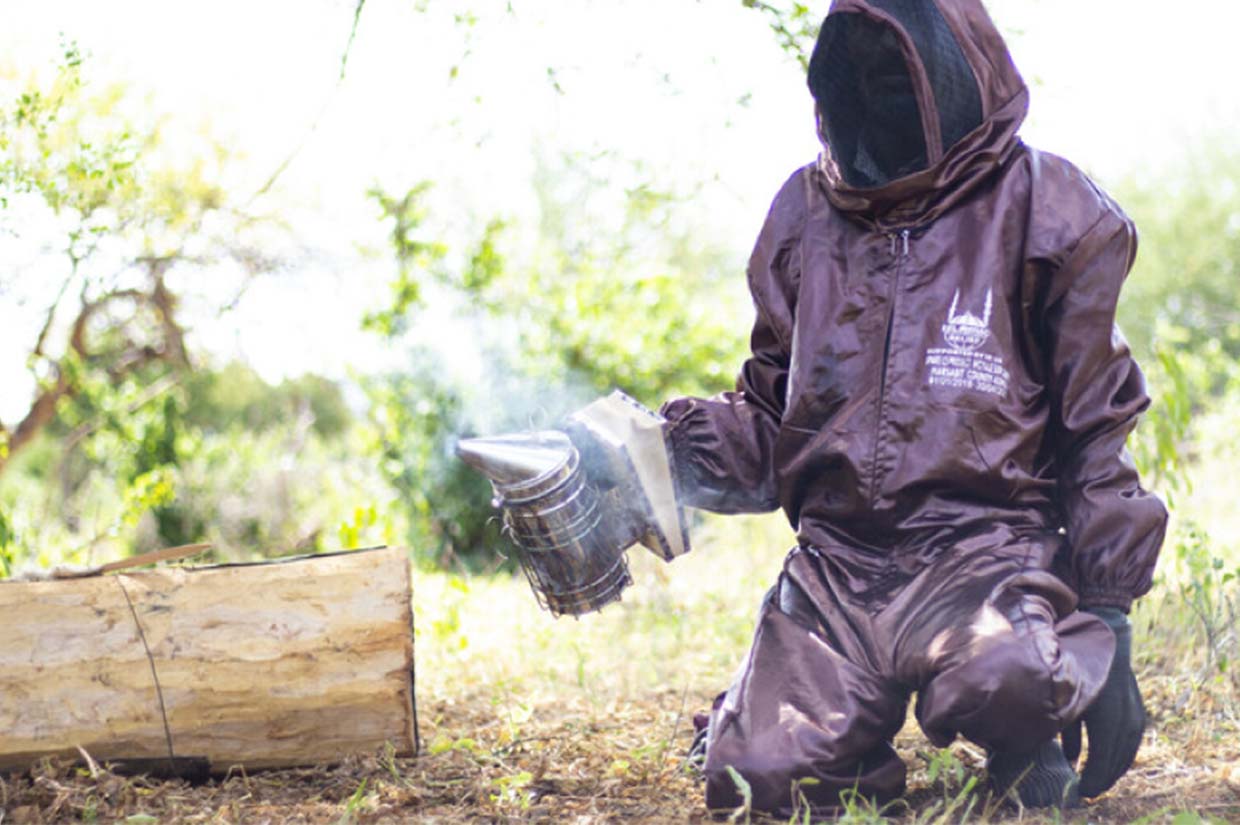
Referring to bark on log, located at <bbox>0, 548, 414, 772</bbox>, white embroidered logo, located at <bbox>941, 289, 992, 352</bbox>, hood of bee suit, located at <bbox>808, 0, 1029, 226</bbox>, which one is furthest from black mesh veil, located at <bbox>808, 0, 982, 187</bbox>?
bark on log, located at <bbox>0, 548, 414, 772</bbox>

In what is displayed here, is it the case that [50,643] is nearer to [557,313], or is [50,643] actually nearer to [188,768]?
[188,768]

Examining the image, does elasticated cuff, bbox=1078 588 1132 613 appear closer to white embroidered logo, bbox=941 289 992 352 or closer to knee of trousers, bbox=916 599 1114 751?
knee of trousers, bbox=916 599 1114 751

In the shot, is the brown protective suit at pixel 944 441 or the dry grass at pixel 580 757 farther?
the dry grass at pixel 580 757

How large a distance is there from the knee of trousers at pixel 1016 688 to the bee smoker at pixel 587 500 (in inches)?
28.0

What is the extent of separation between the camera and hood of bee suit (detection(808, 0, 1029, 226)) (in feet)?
8.91

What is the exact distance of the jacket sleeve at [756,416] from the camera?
299cm

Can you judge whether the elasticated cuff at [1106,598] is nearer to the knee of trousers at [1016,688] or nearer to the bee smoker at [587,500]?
the knee of trousers at [1016,688]

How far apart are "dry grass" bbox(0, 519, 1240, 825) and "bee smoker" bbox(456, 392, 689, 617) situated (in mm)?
516

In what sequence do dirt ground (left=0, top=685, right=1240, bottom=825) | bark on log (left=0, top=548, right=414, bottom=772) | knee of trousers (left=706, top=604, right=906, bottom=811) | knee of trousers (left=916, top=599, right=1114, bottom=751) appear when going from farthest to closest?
bark on log (left=0, top=548, right=414, bottom=772) → dirt ground (left=0, top=685, right=1240, bottom=825) → knee of trousers (left=706, top=604, right=906, bottom=811) → knee of trousers (left=916, top=599, right=1114, bottom=751)

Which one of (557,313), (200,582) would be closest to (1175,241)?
(557,313)

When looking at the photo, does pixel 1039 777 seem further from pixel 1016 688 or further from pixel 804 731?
pixel 804 731

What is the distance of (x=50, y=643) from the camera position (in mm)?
2924

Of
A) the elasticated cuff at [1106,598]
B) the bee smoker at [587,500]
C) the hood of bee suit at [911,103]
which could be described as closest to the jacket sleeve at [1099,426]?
the elasticated cuff at [1106,598]

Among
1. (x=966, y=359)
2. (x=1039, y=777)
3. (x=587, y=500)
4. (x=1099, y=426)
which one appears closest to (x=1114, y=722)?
(x=1039, y=777)
